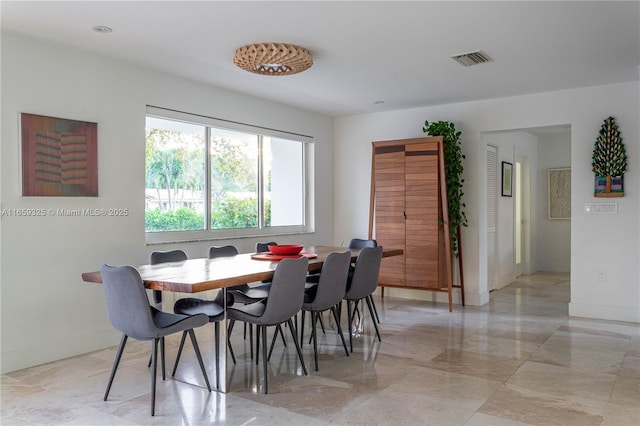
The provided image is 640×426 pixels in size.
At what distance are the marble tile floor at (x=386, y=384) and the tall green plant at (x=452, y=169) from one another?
146cm

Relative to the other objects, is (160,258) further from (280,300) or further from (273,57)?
(273,57)

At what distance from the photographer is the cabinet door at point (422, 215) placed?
19.3 ft

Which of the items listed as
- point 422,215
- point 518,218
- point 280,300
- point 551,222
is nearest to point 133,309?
point 280,300

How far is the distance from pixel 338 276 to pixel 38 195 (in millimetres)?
2332

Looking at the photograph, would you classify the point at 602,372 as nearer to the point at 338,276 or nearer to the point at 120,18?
the point at 338,276

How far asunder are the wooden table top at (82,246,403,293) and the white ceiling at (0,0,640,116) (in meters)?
1.68

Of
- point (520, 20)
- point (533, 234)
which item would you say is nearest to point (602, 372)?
point (520, 20)

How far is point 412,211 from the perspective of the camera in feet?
19.9

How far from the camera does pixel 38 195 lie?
3.79m

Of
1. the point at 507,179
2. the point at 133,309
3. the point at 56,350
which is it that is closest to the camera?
the point at 133,309

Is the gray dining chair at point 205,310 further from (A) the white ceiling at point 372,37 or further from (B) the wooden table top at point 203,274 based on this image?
(A) the white ceiling at point 372,37

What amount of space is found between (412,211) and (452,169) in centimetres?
68

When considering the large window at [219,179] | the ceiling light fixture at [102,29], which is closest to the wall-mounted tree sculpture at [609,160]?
the large window at [219,179]

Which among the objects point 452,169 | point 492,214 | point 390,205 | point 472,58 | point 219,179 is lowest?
point 492,214
